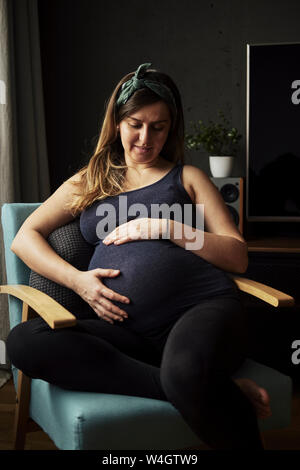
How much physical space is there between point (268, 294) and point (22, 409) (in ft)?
2.57

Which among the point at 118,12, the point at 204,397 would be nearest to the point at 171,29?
Result: the point at 118,12

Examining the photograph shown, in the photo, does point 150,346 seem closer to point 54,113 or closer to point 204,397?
point 204,397

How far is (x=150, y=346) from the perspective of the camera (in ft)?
5.08

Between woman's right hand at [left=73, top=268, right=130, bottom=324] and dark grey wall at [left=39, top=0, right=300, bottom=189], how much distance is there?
1.52 metres

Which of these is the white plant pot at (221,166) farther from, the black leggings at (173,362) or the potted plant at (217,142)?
the black leggings at (173,362)

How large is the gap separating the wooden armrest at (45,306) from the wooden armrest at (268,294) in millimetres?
569

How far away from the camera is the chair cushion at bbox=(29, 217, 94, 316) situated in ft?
5.57

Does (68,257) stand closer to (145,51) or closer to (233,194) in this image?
(233,194)

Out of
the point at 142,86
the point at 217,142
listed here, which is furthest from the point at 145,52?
the point at 142,86

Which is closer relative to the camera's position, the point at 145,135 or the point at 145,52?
the point at 145,135

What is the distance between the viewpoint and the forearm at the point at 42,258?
1640 mm

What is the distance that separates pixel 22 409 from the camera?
64.0 inches

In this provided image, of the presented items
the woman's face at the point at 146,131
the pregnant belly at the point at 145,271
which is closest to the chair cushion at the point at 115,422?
the pregnant belly at the point at 145,271

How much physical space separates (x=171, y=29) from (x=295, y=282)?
151 centimetres
